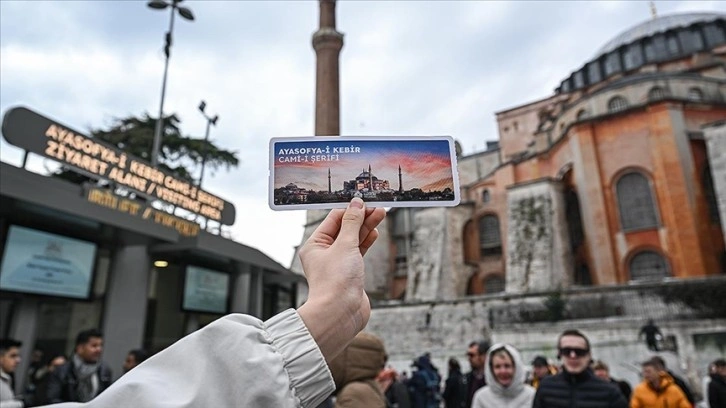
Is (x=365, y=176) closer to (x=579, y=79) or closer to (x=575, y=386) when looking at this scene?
(x=575, y=386)

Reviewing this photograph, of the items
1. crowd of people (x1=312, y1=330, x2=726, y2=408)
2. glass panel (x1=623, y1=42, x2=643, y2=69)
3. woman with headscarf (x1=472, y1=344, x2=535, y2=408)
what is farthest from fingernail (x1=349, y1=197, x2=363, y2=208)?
glass panel (x1=623, y1=42, x2=643, y2=69)

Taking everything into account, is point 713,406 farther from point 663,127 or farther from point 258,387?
point 663,127

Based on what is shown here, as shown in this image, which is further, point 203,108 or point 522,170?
point 522,170

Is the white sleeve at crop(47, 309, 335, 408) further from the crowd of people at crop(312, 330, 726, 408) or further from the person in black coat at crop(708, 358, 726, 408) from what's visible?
the person in black coat at crop(708, 358, 726, 408)

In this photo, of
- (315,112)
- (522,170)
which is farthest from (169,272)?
(522,170)

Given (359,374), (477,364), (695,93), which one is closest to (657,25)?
(695,93)

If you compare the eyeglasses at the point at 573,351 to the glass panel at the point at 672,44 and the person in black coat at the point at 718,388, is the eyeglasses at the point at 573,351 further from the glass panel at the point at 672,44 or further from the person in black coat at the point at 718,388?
the glass panel at the point at 672,44
